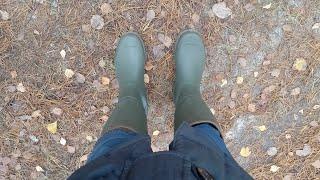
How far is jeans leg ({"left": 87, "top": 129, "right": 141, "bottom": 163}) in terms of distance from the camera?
1.58m

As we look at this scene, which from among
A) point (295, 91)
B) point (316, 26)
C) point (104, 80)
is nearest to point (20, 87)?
point (104, 80)

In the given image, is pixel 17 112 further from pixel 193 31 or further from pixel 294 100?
pixel 294 100

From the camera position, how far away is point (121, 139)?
1620 mm

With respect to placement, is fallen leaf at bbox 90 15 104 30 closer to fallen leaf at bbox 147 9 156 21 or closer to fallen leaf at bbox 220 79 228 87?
fallen leaf at bbox 147 9 156 21

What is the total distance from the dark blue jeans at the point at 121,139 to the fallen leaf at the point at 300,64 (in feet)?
1.97

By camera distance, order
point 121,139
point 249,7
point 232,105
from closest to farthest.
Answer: point 121,139 → point 249,7 → point 232,105

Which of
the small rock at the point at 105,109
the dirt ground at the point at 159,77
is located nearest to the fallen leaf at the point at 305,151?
the dirt ground at the point at 159,77

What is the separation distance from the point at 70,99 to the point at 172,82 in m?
0.51

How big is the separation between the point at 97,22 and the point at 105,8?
3.0 inches

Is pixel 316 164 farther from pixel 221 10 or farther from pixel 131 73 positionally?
pixel 131 73

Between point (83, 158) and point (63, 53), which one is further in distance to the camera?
point (83, 158)

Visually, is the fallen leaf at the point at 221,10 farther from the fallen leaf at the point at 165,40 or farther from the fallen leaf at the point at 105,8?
the fallen leaf at the point at 105,8

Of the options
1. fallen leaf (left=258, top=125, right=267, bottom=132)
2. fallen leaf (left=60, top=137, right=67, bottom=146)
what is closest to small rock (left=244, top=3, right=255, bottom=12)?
fallen leaf (left=258, top=125, right=267, bottom=132)

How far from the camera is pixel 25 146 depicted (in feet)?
6.93
